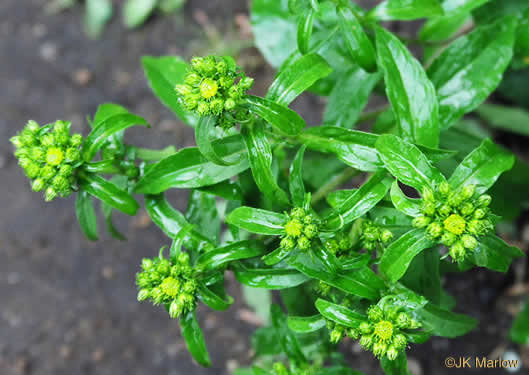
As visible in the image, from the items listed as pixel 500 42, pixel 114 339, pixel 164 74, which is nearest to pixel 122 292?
pixel 114 339

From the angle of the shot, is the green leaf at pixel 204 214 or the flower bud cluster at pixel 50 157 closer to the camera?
the flower bud cluster at pixel 50 157

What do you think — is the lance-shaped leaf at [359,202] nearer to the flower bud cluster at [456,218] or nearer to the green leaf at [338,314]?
the flower bud cluster at [456,218]

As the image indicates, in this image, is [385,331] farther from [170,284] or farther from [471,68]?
[471,68]

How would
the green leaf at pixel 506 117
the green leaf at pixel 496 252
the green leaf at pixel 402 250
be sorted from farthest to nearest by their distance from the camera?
the green leaf at pixel 506 117 → the green leaf at pixel 496 252 → the green leaf at pixel 402 250

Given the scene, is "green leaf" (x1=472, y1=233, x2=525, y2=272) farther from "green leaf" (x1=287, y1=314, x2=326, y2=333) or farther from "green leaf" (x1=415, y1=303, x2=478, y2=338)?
Result: "green leaf" (x1=287, y1=314, x2=326, y2=333)

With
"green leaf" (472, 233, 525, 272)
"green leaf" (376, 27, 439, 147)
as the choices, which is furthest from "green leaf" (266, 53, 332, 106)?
"green leaf" (472, 233, 525, 272)

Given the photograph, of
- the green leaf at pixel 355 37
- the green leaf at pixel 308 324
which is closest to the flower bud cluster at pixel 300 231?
the green leaf at pixel 308 324

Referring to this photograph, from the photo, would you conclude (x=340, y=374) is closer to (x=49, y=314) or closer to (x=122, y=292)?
(x=122, y=292)
